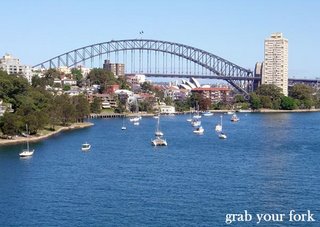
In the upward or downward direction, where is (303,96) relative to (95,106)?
upward

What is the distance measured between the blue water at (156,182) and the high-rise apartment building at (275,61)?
4712 cm

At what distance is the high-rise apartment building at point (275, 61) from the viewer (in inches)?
2985

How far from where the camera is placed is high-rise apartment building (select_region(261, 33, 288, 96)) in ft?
249

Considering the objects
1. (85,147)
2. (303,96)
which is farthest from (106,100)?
(85,147)

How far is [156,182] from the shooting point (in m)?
17.8

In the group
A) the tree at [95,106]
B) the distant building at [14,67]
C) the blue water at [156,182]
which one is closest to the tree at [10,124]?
the blue water at [156,182]

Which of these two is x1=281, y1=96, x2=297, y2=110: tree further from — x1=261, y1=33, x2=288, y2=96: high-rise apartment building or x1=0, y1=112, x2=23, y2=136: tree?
x1=0, y1=112, x2=23, y2=136: tree

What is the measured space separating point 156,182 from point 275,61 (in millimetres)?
60532

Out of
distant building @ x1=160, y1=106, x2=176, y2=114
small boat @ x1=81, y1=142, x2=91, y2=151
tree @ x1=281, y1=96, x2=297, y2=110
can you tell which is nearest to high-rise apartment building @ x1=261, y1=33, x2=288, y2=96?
tree @ x1=281, y1=96, x2=297, y2=110

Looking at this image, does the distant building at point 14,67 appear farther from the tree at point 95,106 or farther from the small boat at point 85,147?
the small boat at point 85,147

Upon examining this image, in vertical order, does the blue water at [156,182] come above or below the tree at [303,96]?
below

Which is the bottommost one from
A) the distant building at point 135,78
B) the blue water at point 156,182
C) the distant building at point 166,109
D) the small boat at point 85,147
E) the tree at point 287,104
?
the blue water at point 156,182

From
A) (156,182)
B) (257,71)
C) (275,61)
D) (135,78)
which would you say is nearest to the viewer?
(156,182)

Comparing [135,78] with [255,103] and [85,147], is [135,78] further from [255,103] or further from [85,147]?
[85,147]
